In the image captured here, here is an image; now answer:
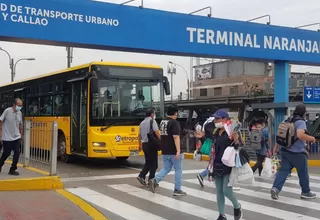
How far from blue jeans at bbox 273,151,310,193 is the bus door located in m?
6.41

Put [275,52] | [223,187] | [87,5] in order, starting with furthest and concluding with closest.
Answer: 1. [275,52]
2. [87,5]
3. [223,187]

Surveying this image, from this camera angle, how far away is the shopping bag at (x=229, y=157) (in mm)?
6328

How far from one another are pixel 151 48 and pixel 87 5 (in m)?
2.43

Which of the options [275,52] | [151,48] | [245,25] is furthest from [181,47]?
[275,52]

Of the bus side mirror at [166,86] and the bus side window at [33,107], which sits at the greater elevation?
the bus side mirror at [166,86]

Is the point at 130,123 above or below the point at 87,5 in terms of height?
below

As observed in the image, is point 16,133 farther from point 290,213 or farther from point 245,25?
point 245,25

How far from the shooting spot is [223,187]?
6.55 m

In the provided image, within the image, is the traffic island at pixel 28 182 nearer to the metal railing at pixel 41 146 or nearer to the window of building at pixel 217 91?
the metal railing at pixel 41 146

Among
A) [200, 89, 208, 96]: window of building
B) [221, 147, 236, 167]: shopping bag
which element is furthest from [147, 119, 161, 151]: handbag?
[200, 89, 208, 96]: window of building

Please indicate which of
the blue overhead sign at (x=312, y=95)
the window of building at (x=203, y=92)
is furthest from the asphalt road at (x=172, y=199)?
the window of building at (x=203, y=92)

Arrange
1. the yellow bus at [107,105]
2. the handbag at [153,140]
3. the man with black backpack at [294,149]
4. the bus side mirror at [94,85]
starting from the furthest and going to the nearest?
the yellow bus at [107,105] < the bus side mirror at [94,85] < the handbag at [153,140] < the man with black backpack at [294,149]

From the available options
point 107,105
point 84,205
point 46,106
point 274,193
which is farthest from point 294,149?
point 46,106

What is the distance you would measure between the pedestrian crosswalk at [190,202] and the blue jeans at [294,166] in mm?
335
